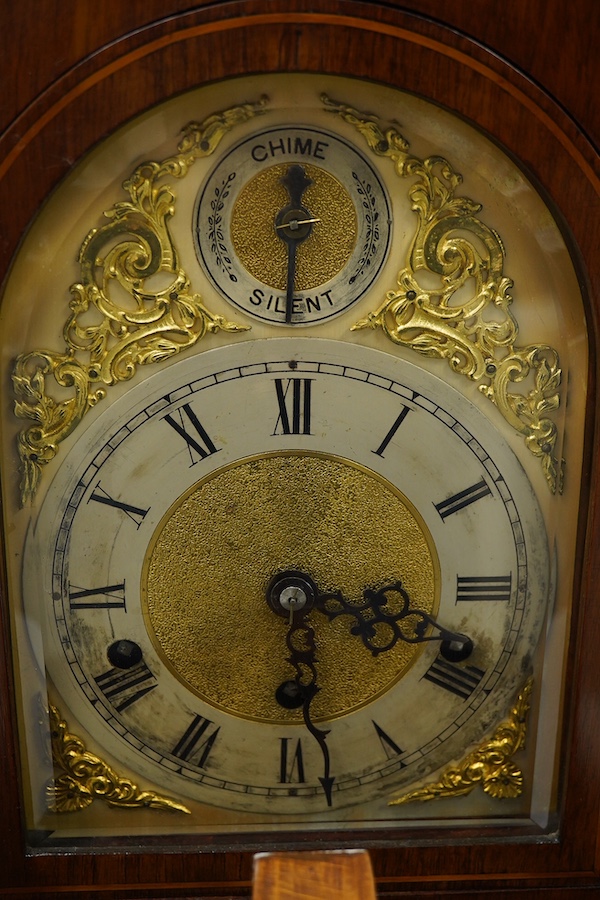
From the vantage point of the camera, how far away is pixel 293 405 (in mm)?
990

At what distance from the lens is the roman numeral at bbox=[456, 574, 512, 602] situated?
1.04 meters

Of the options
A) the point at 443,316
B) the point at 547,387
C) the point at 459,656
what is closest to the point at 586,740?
the point at 459,656

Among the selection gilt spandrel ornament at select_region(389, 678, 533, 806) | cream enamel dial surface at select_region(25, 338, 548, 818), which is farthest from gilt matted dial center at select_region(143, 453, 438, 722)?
gilt spandrel ornament at select_region(389, 678, 533, 806)

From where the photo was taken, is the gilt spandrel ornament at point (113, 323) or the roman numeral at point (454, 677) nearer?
the gilt spandrel ornament at point (113, 323)

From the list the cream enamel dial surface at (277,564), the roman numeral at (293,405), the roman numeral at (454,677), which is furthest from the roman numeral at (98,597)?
the roman numeral at (454,677)

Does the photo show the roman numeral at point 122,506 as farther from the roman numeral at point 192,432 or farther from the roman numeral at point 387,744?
the roman numeral at point 387,744

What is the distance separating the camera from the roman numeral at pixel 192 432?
983 mm

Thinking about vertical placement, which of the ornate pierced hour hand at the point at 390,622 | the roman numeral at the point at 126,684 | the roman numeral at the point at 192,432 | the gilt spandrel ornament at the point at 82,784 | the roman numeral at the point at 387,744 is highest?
the roman numeral at the point at 192,432

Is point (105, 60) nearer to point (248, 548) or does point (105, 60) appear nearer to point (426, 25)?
point (426, 25)

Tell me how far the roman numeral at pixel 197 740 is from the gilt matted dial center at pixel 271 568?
0.10ft

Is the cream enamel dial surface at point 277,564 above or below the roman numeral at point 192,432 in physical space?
below

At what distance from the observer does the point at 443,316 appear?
0.98m

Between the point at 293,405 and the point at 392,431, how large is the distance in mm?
109

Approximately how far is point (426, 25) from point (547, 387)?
38cm
